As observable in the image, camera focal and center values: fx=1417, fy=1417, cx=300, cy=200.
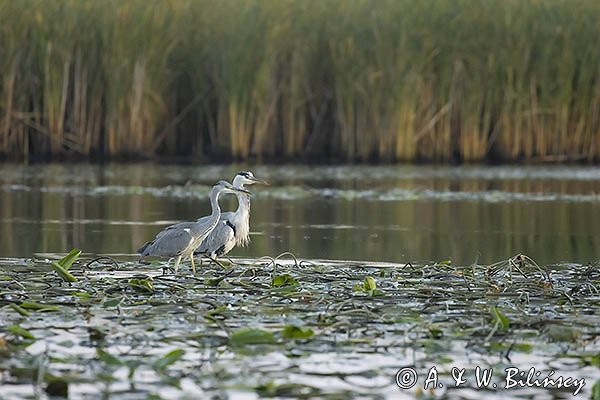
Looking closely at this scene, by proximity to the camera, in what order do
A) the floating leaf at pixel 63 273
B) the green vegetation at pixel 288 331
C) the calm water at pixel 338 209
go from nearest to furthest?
1. the green vegetation at pixel 288 331
2. the floating leaf at pixel 63 273
3. the calm water at pixel 338 209

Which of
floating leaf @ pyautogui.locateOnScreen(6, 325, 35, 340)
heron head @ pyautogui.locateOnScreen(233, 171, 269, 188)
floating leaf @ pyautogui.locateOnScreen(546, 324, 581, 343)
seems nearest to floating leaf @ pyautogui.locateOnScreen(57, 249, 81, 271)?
floating leaf @ pyautogui.locateOnScreen(6, 325, 35, 340)

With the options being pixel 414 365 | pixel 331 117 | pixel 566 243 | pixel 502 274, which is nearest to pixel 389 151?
pixel 331 117

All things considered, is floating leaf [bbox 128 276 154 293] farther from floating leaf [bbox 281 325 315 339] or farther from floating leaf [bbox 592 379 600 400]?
floating leaf [bbox 592 379 600 400]

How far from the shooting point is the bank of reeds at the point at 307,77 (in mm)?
18297

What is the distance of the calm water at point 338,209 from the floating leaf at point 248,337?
12.3 ft

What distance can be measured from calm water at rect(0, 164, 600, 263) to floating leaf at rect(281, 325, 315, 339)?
3.59 meters

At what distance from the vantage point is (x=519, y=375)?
5445mm

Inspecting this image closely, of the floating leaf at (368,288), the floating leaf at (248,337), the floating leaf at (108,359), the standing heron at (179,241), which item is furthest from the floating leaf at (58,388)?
the standing heron at (179,241)

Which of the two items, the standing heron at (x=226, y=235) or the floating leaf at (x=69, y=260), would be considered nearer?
the floating leaf at (x=69, y=260)

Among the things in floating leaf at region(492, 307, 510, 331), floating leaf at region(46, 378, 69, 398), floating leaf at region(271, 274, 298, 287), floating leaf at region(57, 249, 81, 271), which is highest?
floating leaf at region(57, 249, 81, 271)

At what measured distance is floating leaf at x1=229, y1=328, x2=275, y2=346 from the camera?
587 centimetres

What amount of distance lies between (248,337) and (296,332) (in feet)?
0.82

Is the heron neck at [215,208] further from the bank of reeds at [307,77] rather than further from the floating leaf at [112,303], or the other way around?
the bank of reeds at [307,77]

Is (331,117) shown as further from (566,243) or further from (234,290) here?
(234,290)
